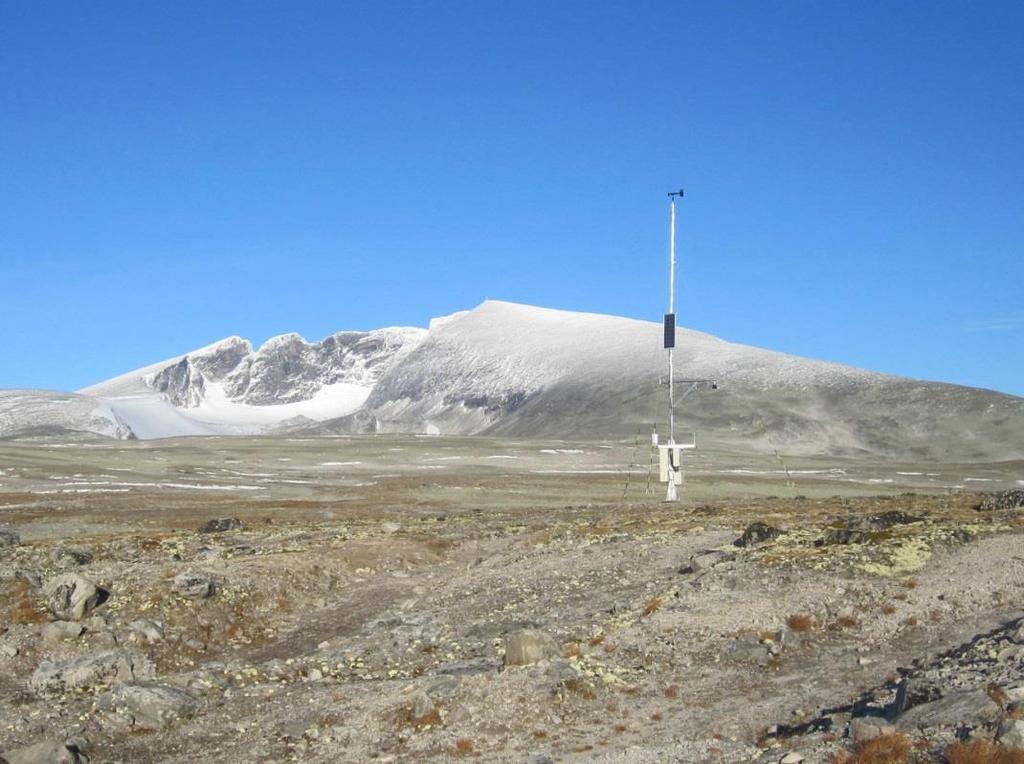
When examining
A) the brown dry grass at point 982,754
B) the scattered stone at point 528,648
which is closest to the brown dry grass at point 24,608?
the scattered stone at point 528,648

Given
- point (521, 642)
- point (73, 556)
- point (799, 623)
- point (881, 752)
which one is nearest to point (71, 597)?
point (73, 556)

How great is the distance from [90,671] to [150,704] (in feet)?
10.3

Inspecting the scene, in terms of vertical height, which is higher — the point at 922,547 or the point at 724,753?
the point at 922,547

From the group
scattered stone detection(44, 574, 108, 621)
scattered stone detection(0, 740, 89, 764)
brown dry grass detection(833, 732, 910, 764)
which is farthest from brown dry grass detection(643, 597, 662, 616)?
scattered stone detection(44, 574, 108, 621)

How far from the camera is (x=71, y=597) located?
28.0m

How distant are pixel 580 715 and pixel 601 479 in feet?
268

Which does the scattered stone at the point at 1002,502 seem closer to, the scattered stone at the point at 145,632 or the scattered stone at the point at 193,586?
the scattered stone at the point at 193,586

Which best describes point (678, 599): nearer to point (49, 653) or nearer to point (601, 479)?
point (49, 653)

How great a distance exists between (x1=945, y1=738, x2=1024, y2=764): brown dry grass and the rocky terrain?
4 centimetres

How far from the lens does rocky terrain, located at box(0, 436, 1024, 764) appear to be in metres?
18.5

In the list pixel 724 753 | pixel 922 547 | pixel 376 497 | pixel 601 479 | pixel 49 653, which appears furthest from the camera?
pixel 601 479

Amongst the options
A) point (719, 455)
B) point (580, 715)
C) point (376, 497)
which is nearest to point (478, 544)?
point (580, 715)

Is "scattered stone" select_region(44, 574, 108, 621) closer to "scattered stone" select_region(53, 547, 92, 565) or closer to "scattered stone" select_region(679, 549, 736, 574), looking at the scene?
"scattered stone" select_region(53, 547, 92, 565)

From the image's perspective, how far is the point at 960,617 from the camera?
78.3 ft
